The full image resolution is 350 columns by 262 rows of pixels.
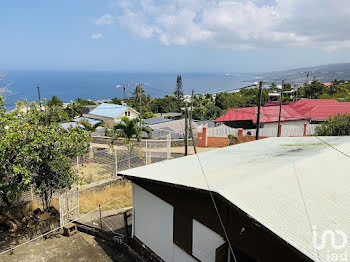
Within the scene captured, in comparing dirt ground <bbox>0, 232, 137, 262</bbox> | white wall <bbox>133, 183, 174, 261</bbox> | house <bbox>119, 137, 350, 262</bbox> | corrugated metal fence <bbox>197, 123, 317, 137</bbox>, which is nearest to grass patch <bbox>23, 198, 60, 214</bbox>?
dirt ground <bbox>0, 232, 137, 262</bbox>

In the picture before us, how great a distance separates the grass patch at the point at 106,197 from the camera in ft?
40.4

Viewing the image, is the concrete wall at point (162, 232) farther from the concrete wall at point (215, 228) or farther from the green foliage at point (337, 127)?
the green foliage at point (337, 127)

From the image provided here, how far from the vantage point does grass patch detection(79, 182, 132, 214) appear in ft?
40.4

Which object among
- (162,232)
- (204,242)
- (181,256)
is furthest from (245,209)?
(162,232)

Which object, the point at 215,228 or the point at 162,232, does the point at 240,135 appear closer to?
the point at 162,232

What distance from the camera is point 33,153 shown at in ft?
27.5

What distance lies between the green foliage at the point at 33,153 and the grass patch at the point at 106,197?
2104mm

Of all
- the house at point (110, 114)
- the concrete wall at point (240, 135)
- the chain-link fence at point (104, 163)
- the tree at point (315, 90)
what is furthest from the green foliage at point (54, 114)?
the tree at point (315, 90)

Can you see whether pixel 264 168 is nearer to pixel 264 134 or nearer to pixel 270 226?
pixel 270 226

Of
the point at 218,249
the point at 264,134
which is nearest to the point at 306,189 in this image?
the point at 218,249

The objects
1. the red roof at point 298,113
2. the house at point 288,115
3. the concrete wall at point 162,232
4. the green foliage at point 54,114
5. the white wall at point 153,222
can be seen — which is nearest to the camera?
the concrete wall at point 162,232

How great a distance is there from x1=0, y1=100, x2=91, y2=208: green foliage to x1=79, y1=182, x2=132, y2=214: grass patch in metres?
2.10

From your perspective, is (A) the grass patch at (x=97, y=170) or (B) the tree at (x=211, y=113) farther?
(B) the tree at (x=211, y=113)

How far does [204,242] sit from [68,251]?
505cm
